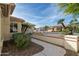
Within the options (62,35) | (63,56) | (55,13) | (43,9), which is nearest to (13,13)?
(43,9)

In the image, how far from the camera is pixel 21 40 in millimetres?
3141

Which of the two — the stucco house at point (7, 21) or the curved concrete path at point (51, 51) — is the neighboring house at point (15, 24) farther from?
the curved concrete path at point (51, 51)

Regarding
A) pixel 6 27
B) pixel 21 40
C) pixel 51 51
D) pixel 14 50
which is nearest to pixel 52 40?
pixel 51 51

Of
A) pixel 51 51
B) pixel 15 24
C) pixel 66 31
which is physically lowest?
pixel 51 51

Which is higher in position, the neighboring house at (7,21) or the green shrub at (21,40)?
the neighboring house at (7,21)

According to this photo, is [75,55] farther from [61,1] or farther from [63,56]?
[61,1]

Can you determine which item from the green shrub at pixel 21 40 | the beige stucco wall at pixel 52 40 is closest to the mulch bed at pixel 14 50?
the green shrub at pixel 21 40

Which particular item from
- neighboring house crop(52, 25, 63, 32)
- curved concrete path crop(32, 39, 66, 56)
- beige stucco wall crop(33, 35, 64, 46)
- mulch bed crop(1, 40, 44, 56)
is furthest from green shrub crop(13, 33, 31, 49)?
neighboring house crop(52, 25, 63, 32)

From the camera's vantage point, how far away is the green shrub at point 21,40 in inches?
124

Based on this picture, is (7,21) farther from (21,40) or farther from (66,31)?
(66,31)

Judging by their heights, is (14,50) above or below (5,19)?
below

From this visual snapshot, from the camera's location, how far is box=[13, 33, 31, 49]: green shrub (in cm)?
314

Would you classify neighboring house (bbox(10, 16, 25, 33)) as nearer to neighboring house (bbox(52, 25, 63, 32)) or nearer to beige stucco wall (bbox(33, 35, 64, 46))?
beige stucco wall (bbox(33, 35, 64, 46))

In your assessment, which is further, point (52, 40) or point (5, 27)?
point (52, 40)
